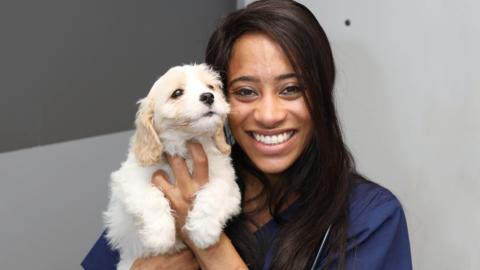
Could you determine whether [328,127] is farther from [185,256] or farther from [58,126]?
[58,126]

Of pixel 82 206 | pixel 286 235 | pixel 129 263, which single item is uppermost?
pixel 286 235

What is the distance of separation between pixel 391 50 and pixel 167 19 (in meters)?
1.22

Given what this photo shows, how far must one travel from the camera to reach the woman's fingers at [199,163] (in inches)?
55.4

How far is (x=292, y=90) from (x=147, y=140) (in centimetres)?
42

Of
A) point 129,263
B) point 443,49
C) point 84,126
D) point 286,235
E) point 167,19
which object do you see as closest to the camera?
point 286,235

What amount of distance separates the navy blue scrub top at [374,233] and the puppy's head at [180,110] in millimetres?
395

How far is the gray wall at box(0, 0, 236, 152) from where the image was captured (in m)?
2.07

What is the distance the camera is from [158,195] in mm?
1408

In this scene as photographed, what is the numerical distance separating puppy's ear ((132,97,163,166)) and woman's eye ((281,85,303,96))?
362 millimetres

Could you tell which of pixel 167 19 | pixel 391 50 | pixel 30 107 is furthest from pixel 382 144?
pixel 30 107

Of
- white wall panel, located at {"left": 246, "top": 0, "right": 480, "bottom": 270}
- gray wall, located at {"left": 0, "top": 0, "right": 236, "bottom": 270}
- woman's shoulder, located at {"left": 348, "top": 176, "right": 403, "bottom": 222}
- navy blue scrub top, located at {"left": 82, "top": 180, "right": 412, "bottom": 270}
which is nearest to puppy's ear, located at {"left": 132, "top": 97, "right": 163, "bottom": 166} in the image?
navy blue scrub top, located at {"left": 82, "top": 180, "right": 412, "bottom": 270}

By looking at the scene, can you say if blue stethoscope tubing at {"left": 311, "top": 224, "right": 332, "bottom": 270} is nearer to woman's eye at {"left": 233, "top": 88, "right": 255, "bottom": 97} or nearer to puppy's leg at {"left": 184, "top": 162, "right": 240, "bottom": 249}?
puppy's leg at {"left": 184, "top": 162, "right": 240, "bottom": 249}

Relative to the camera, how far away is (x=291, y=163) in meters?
1.46

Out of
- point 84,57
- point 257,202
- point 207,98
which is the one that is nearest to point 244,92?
point 207,98
